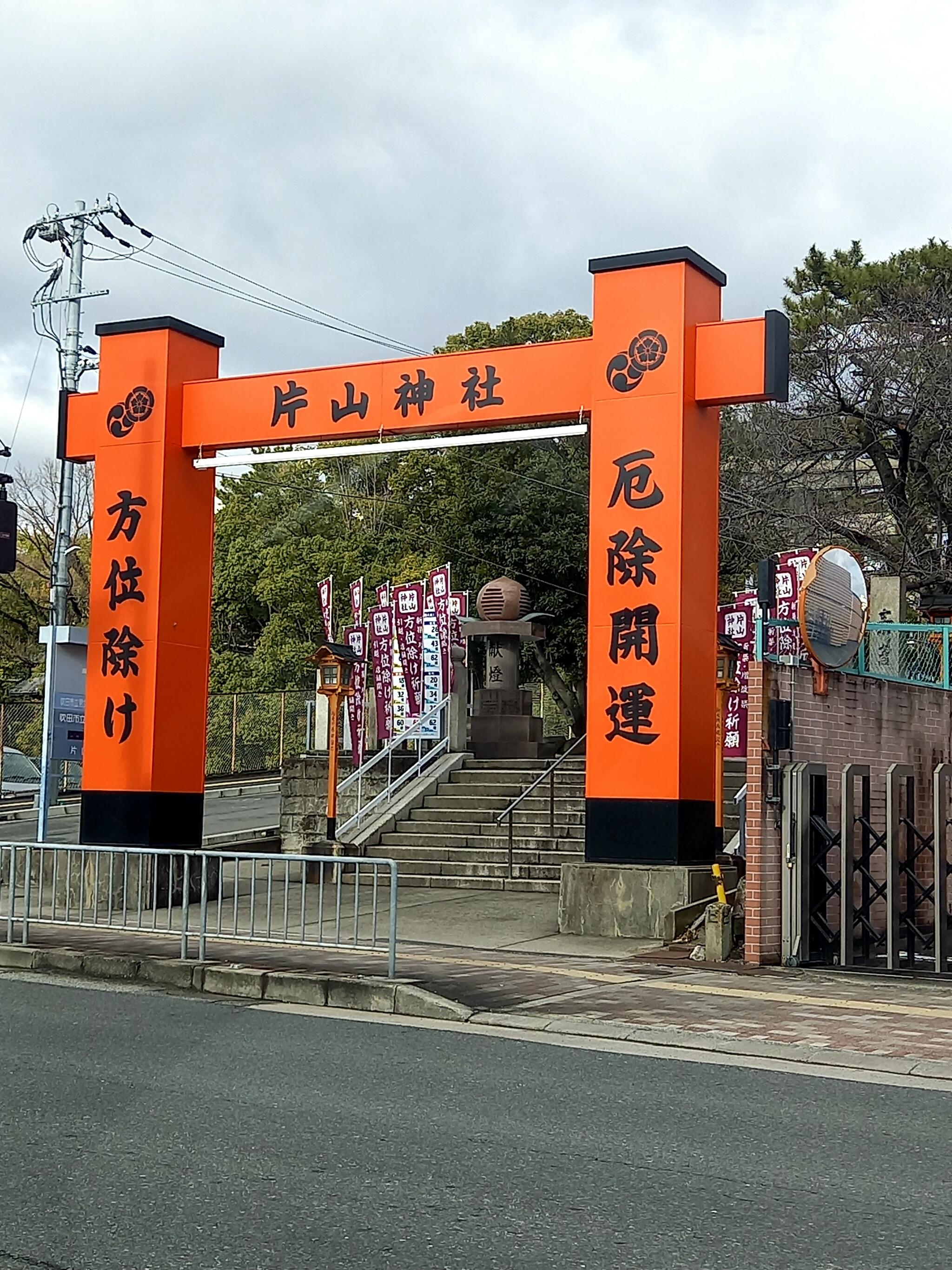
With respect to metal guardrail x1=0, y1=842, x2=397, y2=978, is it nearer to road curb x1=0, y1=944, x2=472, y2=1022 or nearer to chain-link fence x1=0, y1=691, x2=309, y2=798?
road curb x1=0, y1=944, x2=472, y2=1022

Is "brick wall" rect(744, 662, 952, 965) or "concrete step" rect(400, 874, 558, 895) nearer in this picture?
"brick wall" rect(744, 662, 952, 965)

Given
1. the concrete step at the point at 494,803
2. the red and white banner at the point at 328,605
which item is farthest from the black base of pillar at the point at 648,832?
the red and white banner at the point at 328,605

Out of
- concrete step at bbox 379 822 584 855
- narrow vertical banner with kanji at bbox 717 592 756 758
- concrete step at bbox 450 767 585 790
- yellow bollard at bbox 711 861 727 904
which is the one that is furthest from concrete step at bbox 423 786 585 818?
yellow bollard at bbox 711 861 727 904

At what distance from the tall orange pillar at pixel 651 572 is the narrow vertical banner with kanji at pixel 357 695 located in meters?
9.14

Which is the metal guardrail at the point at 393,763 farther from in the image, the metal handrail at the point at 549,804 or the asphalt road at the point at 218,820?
the asphalt road at the point at 218,820

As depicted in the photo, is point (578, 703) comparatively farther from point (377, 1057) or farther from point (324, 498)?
point (377, 1057)

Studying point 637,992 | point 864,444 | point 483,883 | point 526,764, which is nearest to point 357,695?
point 526,764

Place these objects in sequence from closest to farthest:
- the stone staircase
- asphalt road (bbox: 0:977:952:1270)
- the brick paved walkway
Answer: asphalt road (bbox: 0:977:952:1270) → the brick paved walkway → the stone staircase

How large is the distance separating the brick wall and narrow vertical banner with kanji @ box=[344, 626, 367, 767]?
1023 cm

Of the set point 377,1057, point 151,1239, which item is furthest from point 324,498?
point 151,1239

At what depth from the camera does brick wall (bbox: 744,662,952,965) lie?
11.8 meters

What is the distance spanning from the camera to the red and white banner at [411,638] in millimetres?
23750

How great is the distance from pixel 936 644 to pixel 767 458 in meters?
11.8

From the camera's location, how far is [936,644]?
631 inches
